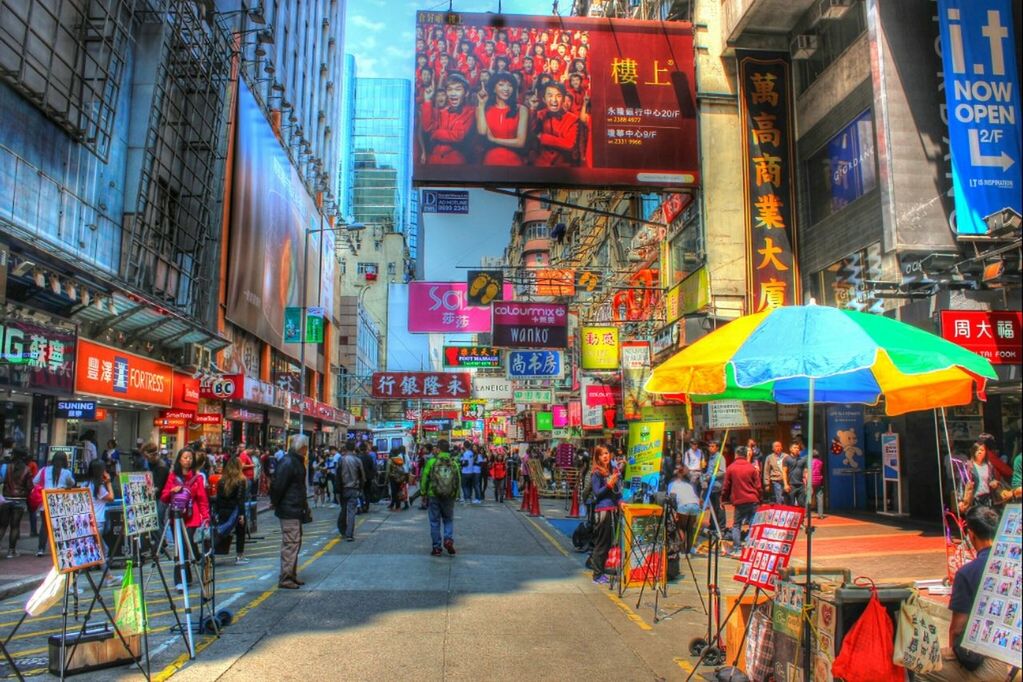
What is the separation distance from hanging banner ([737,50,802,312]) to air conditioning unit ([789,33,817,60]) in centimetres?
97

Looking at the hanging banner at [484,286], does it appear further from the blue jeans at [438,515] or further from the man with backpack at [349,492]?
the blue jeans at [438,515]

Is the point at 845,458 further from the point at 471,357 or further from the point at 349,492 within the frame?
the point at 471,357

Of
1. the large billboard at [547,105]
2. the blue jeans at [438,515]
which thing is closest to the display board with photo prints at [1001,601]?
the blue jeans at [438,515]

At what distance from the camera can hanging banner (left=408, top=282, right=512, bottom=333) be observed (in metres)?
24.0

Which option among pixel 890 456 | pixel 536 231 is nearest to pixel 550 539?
pixel 890 456

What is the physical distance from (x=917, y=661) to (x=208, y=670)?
5100mm

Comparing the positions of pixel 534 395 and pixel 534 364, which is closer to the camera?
pixel 534 364

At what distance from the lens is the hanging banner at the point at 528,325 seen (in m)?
23.6

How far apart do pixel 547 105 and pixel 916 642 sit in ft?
58.0

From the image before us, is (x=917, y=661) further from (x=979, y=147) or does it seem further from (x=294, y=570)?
(x=979, y=147)

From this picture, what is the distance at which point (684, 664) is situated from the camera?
6969mm

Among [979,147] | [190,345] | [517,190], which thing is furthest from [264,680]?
[190,345]

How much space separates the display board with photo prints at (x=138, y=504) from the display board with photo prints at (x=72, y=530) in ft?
1.77

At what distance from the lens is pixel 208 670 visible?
6.49 meters
